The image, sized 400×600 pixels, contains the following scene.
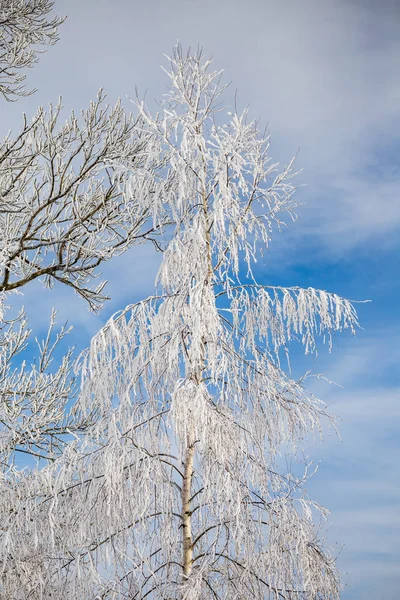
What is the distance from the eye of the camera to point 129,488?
3.58 m

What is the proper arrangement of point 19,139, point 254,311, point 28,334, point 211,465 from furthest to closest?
point 28,334, point 19,139, point 254,311, point 211,465

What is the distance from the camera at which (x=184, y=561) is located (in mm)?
3730

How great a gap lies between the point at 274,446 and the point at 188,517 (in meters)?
0.68

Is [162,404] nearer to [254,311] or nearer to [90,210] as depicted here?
[254,311]

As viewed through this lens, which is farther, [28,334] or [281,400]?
[28,334]

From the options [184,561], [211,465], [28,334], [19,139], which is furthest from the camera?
[28,334]

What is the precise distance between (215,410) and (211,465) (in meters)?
0.30

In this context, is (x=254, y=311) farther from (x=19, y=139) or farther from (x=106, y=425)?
(x=19, y=139)

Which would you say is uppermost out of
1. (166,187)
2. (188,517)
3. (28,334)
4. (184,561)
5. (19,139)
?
(19,139)

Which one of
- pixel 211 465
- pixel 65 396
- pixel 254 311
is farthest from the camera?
pixel 65 396

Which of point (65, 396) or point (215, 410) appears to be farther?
point (65, 396)

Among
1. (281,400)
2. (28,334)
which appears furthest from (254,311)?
(28,334)

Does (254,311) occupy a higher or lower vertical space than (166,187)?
lower

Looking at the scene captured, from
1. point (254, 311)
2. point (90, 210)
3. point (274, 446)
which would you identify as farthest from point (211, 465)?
point (90, 210)
